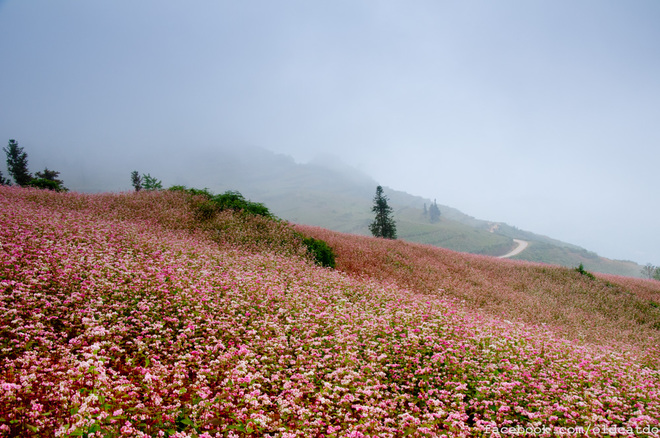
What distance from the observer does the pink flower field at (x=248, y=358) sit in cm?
387

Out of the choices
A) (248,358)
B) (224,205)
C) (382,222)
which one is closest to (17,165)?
(224,205)

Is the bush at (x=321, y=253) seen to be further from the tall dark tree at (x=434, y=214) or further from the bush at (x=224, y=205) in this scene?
the tall dark tree at (x=434, y=214)

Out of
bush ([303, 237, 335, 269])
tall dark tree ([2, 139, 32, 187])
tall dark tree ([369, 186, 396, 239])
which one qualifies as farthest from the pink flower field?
tall dark tree ([2, 139, 32, 187])

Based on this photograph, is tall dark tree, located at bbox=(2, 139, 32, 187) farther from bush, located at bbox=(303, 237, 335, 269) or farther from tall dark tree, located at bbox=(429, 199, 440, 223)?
tall dark tree, located at bbox=(429, 199, 440, 223)

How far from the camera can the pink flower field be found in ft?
12.7

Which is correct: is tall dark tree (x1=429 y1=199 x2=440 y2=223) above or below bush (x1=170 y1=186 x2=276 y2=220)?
above

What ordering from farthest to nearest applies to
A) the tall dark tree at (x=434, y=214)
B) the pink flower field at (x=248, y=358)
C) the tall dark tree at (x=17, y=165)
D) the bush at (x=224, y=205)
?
1. the tall dark tree at (x=434, y=214)
2. the tall dark tree at (x=17, y=165)
3. the bush at (x=224, y=205)
4. the pink flower field at (x=248, y=358)

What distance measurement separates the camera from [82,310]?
562 cm

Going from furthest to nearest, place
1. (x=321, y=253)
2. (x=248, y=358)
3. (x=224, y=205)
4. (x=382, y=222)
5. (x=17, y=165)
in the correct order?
(x=17, y=165), (x=382, y=222), (x=224, y=205), (x=321, y=253), (x=248, y=358)

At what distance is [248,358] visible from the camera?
5.40 m

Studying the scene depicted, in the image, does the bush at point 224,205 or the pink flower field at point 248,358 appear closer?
the pink flower field at point 248,358

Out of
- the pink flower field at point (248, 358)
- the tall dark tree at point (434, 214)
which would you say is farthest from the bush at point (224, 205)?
the tall dark tree at point (434, 214)

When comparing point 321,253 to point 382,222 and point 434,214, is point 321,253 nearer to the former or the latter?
point 382,222

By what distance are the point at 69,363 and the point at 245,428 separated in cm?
275
